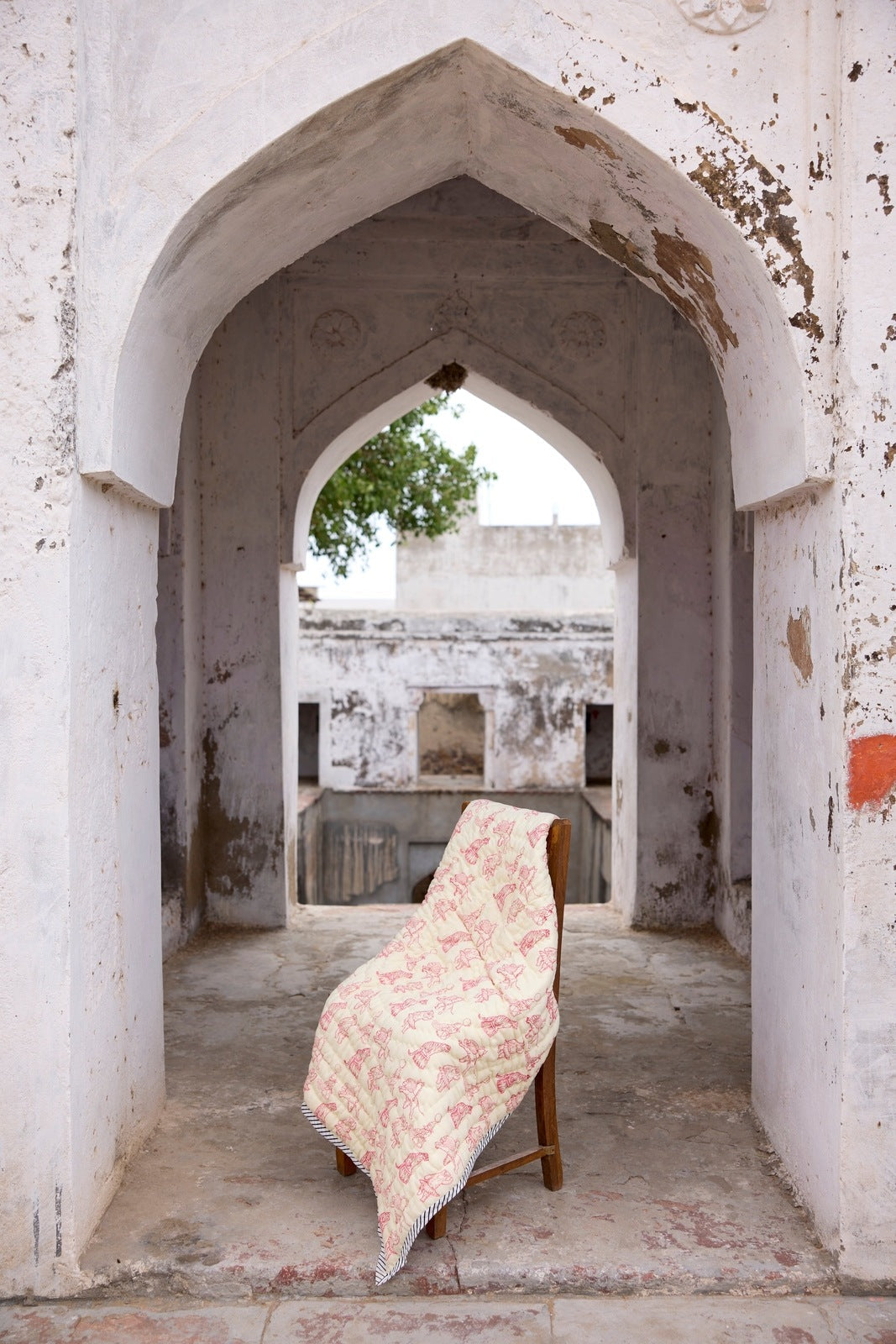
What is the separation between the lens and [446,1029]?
8.16ft

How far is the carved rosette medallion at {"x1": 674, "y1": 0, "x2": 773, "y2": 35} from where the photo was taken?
2.52 m

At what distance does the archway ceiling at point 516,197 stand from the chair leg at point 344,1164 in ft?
5.64

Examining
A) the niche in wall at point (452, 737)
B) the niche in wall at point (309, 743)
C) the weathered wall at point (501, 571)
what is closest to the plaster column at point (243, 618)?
the niche in wall at point (309, 743)

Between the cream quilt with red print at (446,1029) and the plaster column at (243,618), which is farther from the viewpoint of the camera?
the plaster column at (243,618)

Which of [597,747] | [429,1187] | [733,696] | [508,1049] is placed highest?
[733,696]

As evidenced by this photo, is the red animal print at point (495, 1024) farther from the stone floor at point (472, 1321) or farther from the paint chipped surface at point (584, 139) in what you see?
the paint chipped surface at point (584, 139)

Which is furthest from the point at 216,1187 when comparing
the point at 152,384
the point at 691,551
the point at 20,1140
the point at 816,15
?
the point at 691,551

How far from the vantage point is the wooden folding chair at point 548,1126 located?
262 cm

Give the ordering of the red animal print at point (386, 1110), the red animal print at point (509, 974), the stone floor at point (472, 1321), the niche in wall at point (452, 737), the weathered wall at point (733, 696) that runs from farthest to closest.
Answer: the niche in wall at point (452, 737) → the weathered wall at point (733, 696) → the red animal print at point (509, 974) → the red animal print at point (386, 1110) → the stone floor at point (472, 1321)

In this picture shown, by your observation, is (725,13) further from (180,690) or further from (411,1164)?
(180,690)

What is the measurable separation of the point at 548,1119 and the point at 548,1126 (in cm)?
2

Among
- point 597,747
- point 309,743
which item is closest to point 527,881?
point 597,747

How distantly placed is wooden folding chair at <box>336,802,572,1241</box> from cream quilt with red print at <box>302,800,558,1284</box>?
3 cm

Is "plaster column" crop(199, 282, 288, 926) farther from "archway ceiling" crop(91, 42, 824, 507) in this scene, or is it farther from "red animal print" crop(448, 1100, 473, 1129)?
"red animal print" crop(448, 1100, 473, 1129)
